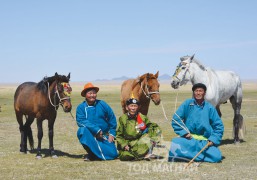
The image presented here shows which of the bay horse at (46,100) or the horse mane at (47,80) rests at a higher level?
the horse mane at (47,80)

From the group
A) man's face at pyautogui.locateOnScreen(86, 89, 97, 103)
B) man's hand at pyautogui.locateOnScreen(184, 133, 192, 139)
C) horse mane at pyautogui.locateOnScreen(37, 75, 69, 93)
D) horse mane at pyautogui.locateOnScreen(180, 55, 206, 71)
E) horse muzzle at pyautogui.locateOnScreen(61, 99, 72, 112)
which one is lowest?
man's hand at pyautogui.locateOnScreen(184, 133, 192, 139)

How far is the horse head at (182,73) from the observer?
34.0 feet

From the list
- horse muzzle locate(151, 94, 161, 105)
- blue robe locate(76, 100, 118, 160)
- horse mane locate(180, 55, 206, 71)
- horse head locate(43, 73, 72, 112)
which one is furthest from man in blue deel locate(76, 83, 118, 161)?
horse mane locate(180, 55, 206, 71)

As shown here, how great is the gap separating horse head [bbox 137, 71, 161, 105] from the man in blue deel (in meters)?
1.58

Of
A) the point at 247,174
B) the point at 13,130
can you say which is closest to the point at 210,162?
the point at 247,174

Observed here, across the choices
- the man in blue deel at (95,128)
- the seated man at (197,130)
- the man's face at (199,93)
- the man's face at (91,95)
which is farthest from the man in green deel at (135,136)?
the man's face at (199,93)

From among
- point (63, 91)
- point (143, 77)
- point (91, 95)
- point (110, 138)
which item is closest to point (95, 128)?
point (110, 138)

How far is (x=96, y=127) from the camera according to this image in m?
8.56

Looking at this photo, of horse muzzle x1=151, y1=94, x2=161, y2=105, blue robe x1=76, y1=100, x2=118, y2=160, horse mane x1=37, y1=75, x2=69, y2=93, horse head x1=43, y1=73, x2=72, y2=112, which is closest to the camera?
blue robe x1=76, y1=100, x2=118, y2=160

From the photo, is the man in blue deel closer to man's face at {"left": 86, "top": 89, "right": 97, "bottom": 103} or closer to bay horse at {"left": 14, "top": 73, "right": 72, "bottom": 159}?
man's face at {"left": 86, "top": 89, "right": 97, "bottom": 103}

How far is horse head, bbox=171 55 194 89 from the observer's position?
1038cm

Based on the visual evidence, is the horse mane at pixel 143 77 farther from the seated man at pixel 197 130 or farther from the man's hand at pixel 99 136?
the man's hand at pixel 99 136

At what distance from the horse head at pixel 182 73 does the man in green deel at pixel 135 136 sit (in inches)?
82.5

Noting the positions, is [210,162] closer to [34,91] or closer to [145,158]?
[145,158]
